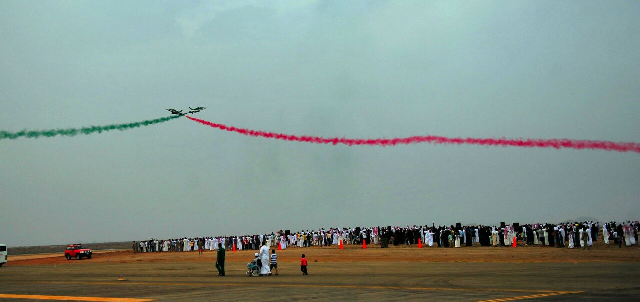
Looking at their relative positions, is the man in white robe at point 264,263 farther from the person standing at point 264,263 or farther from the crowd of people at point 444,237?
the crowd of people at point 444,237

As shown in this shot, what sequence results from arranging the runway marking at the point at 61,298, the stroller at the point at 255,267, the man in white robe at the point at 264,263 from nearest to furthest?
1. the runway marking at the point at 61,298
2. the man in white robe at the point at 264,263
3. the stroller at the point at 255,267

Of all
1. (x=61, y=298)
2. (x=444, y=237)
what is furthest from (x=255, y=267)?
(x=444, y=237)

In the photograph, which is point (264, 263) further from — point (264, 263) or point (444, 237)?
point (444, 237)

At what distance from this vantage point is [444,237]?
5044 cm

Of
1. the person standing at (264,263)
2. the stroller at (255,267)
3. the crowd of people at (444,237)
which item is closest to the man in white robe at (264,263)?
the person standing at (264,263)

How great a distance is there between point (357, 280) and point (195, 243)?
57.7 m

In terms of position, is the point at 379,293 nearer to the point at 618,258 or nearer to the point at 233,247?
the point at 618,258

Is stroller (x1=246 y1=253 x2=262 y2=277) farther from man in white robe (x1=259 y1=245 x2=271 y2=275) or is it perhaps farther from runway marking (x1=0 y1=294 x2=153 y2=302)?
runway marking (x1=0 y1=294 x2=153 y2=302)

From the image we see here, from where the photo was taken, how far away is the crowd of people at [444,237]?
147ft

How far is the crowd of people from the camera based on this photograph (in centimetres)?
4488

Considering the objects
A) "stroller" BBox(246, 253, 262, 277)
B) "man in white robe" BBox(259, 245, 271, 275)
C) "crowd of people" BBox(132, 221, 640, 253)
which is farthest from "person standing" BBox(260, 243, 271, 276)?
"crowd of people" BBox(132, 221, 640, 253)

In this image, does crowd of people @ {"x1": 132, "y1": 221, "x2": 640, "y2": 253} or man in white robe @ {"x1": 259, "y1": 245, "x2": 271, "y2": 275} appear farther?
crowd of people @ {"x1": 132, "y1": 221, "x2": 640, "y2": 253}

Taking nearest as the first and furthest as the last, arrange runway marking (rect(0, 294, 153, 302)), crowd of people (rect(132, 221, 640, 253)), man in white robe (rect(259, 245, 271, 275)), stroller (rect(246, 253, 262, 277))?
runway marking (rect(0, 294, 153, 302)) < man in white robe (rect(259, 245, 271, 275)) < stroller (rect(246, 253, 262, 277)) < crowd of people (rect(132, 221, 640, 253))

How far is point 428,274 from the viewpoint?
81.2ft
